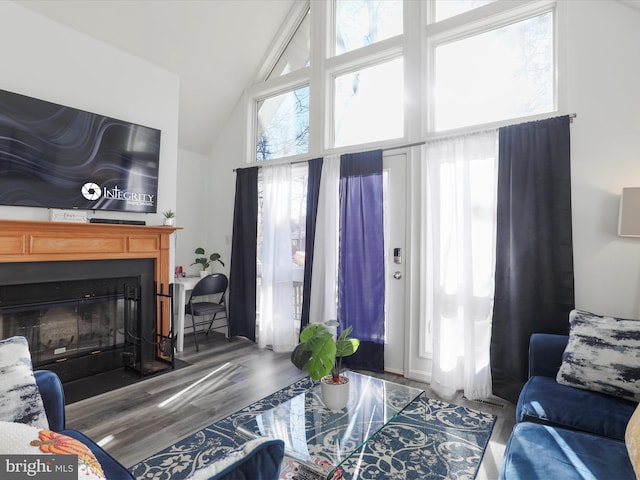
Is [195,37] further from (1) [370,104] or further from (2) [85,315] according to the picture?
(2) [85,315]

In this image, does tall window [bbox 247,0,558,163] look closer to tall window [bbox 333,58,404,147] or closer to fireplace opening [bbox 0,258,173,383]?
tall window [bbox 333,58,404,147]

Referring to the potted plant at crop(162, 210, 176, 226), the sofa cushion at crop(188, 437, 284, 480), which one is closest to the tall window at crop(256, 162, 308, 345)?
the potted plant at crop(162, 210, 176, 226)

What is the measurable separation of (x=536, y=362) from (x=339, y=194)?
2211 millimetres

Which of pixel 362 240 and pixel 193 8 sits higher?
pixel 193 8

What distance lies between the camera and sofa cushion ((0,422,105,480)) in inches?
22.7

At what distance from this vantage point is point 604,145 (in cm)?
252

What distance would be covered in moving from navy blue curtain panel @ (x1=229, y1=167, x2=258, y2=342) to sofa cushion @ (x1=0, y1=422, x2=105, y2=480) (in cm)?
375

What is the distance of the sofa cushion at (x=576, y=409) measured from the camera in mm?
1686

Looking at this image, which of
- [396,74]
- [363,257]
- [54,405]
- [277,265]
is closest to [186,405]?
[54,405]

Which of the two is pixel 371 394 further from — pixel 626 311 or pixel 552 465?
pixel 626 311

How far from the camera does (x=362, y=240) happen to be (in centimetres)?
350

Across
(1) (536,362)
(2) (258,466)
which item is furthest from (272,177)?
(2) (258,466)

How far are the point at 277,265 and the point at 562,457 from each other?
3.16m

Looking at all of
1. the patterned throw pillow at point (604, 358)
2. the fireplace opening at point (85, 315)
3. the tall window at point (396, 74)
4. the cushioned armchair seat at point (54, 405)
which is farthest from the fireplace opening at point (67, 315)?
the patterned throw pillow at point (604, 358)
